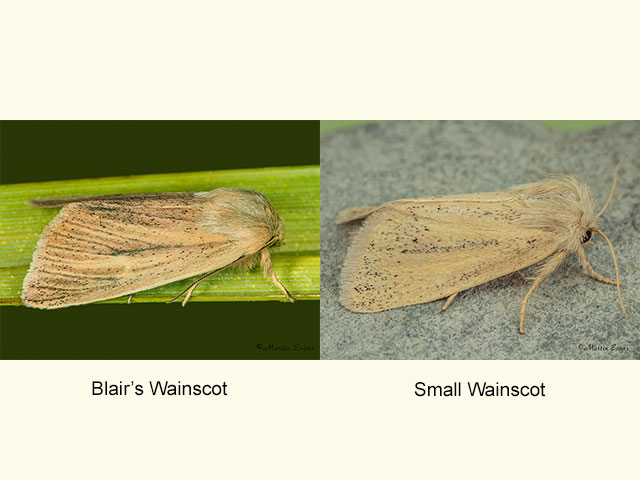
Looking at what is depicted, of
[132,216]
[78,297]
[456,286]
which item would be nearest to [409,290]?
[456,286]

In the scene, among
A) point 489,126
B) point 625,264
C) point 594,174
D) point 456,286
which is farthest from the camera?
point 489,126

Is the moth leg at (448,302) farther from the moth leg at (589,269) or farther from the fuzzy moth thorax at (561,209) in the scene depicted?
the moth leg at (589,269)

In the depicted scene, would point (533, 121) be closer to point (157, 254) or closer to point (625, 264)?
point (625, 264)

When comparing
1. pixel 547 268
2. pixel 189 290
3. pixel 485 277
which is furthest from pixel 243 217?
pixel 547 268

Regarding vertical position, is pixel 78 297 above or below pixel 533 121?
below

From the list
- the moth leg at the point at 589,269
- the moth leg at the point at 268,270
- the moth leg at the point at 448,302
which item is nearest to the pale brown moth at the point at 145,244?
the moth leg at the point at 268,270

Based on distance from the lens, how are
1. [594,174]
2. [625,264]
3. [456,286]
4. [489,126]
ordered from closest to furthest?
[456,286] < [625,264] < [594,174] < [489,126]
